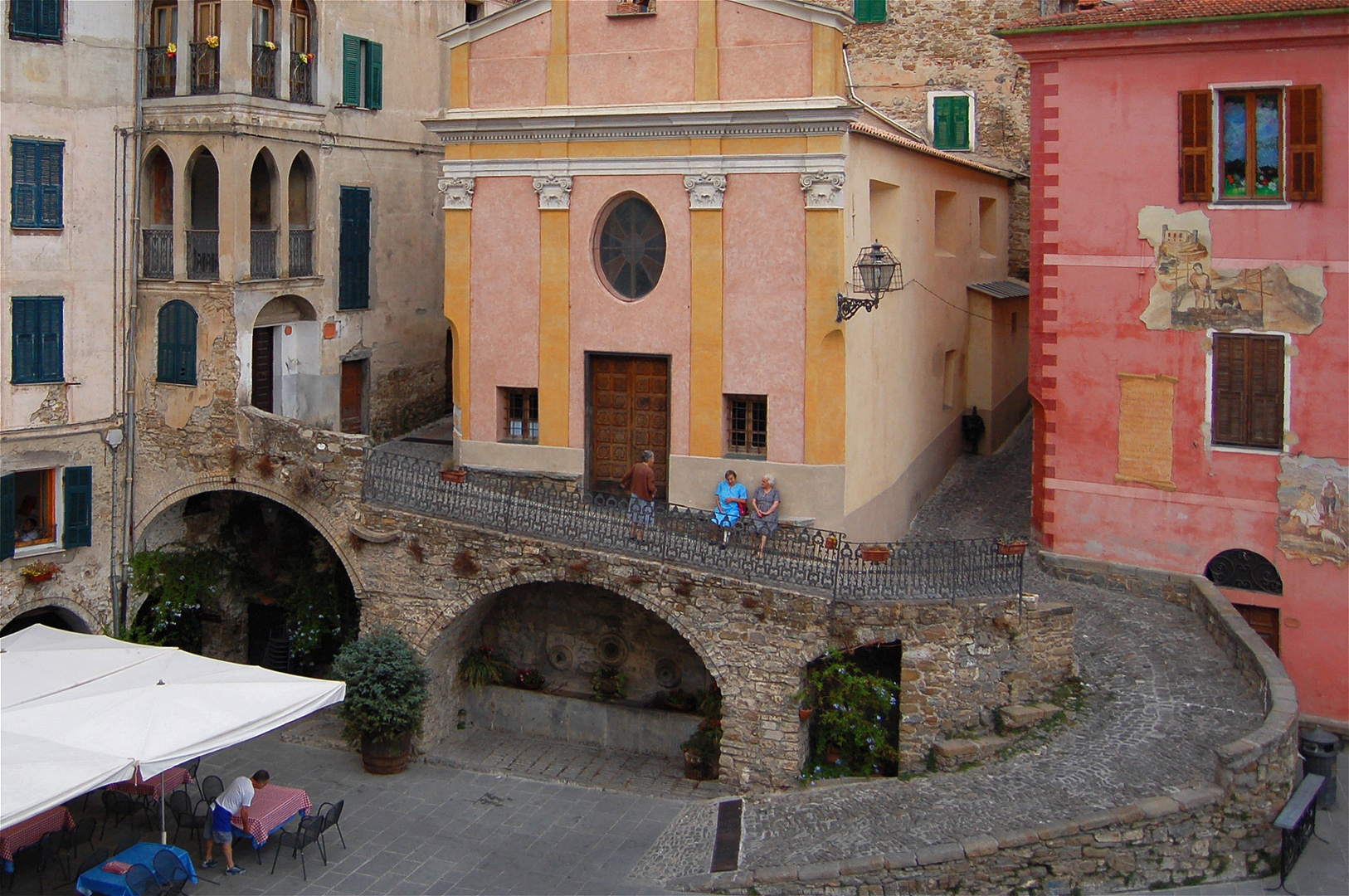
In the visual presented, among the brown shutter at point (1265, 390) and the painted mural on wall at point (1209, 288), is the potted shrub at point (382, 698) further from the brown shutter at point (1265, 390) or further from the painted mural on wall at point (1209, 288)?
the brown shutter at point (1265, 390)

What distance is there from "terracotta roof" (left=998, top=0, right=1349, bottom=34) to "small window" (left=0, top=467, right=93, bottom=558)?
15578mm

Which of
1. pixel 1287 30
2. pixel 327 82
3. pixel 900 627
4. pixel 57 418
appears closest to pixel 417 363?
pixel 327 82

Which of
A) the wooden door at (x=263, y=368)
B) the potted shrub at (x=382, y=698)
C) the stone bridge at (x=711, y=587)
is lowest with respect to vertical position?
the potted shrub at (x=382, y=698)

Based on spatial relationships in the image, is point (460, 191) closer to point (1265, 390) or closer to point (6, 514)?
point (6, 514)

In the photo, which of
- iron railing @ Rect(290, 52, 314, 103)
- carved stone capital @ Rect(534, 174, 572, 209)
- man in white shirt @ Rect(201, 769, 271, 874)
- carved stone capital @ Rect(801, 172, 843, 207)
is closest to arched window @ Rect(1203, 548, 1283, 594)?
carved stone capital @ Rect(801, 172, 843, 207)

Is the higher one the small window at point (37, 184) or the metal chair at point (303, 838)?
the small window at point (37, 184)

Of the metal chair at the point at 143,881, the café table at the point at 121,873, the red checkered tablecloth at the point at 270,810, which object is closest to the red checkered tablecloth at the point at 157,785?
the red checkered tablecloth at the point at 270,810

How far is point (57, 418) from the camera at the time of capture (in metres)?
21.4

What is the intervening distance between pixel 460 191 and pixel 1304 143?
485 inches

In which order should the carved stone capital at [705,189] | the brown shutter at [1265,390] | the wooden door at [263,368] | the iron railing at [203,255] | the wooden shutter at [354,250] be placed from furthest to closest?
the wooden shutter at [354,250] < the wooden door at [263,368] < the iron railing at [203,255] < the carved stone capital at [705,189] < the brown shutter at [1265,390]

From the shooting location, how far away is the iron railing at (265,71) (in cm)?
2248

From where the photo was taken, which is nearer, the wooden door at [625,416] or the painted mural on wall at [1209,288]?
the painted mural on wall at [1209,288]

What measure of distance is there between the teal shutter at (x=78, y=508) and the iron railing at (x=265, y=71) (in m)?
6.62

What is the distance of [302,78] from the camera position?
23594mm
